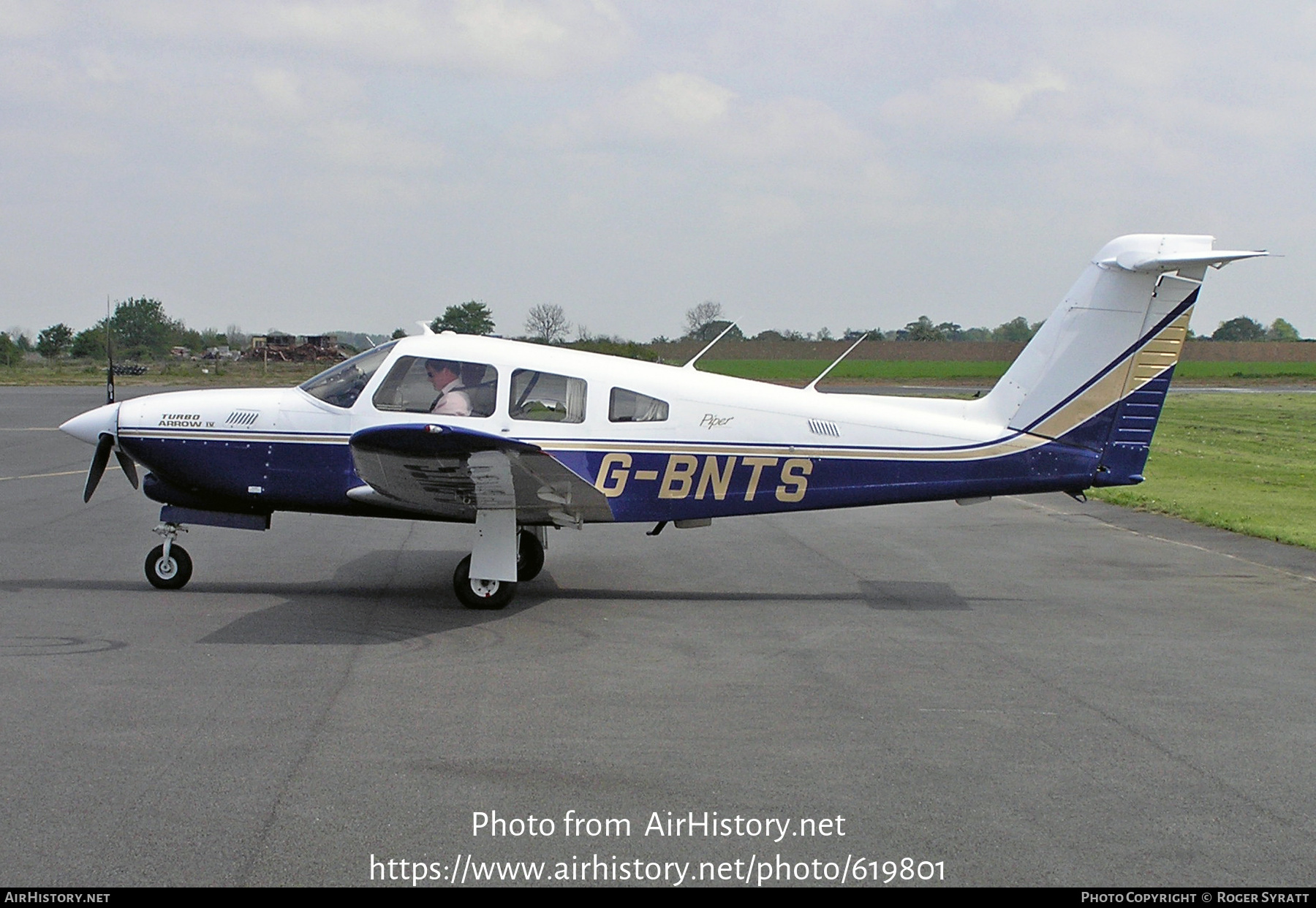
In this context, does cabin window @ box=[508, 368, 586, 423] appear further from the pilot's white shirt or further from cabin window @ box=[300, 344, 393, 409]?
cabin window @ box=[300, 344, 393, 409]

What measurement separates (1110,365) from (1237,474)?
1246 cm

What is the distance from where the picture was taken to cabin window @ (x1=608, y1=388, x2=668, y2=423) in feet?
30.6

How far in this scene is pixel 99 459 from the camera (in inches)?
382

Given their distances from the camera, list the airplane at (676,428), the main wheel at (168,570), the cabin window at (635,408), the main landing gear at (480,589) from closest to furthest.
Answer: the main landing gear at (480,589), the airplane at (676,428), the cabin window at (635,408), the main wheel at (168,570)

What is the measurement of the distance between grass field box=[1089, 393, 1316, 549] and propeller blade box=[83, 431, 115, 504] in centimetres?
1210

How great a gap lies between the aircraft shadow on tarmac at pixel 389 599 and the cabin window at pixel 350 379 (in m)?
1.65

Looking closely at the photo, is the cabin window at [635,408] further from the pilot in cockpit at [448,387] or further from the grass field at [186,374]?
the grass field at [186,374]

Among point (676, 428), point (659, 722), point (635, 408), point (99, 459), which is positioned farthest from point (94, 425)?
point (659, 722)

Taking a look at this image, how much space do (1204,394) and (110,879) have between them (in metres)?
50.1

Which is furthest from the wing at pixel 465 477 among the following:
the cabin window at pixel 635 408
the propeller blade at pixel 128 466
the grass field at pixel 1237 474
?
the grass field at pixel 1237 474

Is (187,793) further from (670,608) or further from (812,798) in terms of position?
(670,608)

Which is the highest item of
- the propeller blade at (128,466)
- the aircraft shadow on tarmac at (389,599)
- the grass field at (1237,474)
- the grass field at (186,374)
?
the propeller blade at (128,466)

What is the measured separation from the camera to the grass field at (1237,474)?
572 inches
